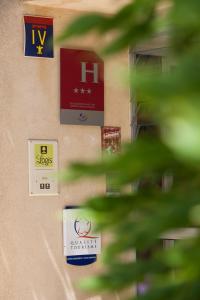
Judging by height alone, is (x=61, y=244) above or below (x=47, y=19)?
below

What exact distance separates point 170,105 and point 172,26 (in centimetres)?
5

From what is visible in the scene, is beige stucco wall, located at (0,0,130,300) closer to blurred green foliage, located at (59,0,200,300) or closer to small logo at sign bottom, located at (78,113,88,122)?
small logo at sign bottom, located at (78,113,88,122)

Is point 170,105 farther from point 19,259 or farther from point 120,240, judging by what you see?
point 19,259

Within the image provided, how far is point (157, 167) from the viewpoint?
389mm

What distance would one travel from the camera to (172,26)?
0.39 meters

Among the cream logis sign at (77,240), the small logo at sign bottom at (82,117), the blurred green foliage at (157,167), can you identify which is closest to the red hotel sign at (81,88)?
the small logo at sign bottom at (82,117)

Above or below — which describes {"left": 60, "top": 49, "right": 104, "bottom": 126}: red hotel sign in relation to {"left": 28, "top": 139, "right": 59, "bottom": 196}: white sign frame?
above

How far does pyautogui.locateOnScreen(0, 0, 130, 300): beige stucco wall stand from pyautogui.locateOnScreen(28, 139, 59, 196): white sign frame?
39 millimetres

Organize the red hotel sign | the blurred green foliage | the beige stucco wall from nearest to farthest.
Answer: the blurred green foliage < the beige stucco wall < the red hotel sign

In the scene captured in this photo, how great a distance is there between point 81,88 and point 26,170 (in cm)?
86

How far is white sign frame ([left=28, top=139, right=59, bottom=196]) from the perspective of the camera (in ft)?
20.6

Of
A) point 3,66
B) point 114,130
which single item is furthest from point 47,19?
point 114,130

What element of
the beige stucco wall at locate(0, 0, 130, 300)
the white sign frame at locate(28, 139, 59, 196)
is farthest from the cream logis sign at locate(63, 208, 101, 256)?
the white sign frame at locate(28, 139, 59, 196)

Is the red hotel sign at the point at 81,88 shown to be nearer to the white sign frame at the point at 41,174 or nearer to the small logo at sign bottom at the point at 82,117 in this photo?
the small logo at sign bottom at the point at 82,117
